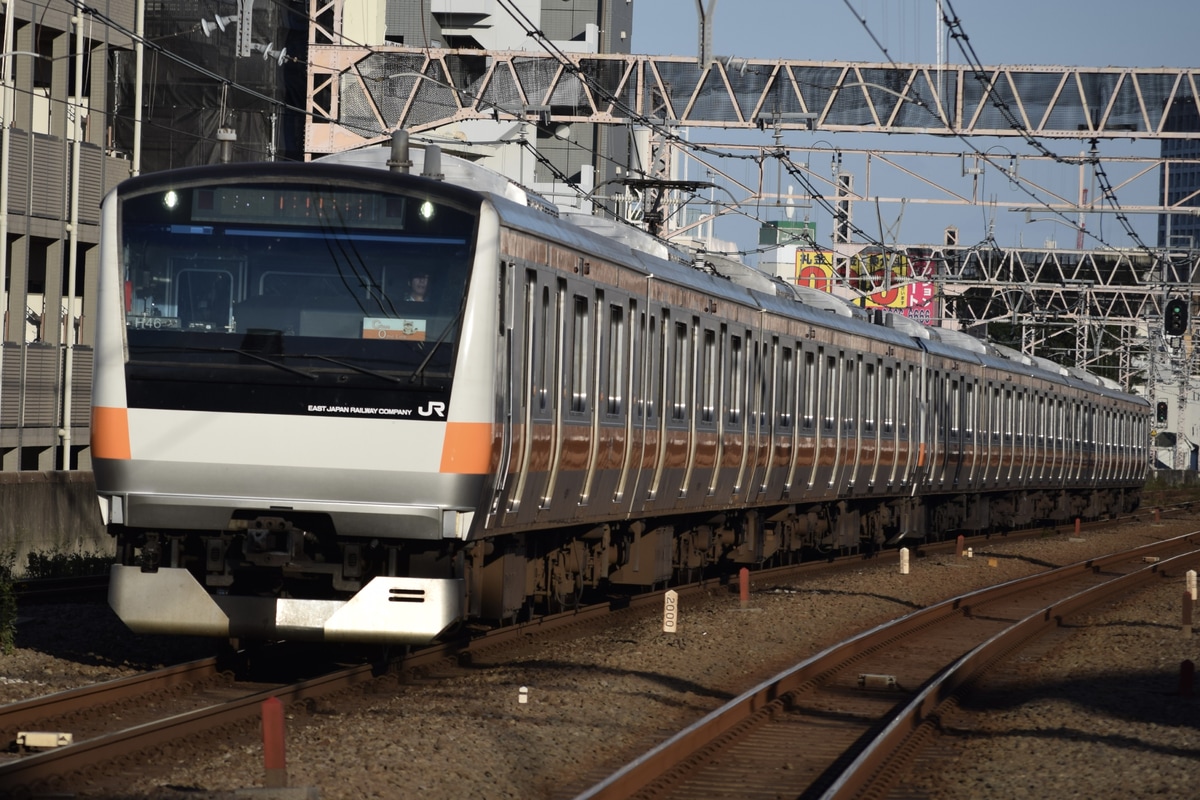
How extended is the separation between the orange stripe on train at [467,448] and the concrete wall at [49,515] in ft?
28.9

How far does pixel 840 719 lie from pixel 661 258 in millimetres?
6023

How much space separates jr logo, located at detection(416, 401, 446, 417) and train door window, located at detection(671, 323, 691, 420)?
18.0 ft

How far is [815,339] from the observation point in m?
21.8

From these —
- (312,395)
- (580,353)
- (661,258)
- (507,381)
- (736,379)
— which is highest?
(661,258)

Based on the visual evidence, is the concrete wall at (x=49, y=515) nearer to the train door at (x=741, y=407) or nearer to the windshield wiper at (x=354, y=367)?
the train door at (x=741, y=407)

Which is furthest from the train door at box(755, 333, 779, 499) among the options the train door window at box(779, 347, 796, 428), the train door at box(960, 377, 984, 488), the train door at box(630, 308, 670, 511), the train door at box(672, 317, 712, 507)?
the train door at box(960, 377, 984, 488)

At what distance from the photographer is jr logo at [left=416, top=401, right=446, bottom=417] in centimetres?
1046

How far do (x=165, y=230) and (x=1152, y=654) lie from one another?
29.9ft

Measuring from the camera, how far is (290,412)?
10406mm

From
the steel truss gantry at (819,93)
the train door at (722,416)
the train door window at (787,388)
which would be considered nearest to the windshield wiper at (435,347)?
the train door at (722,416)

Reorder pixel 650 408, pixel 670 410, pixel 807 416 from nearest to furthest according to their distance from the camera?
pixel 650 408 < pixel 670 410 < pixel 807 416

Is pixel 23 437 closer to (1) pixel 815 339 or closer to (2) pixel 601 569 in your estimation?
(1) pixel 815 339

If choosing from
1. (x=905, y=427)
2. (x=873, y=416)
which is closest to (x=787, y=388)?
(x=873, y=416)

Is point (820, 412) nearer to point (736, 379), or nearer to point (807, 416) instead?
point (807, 416)
